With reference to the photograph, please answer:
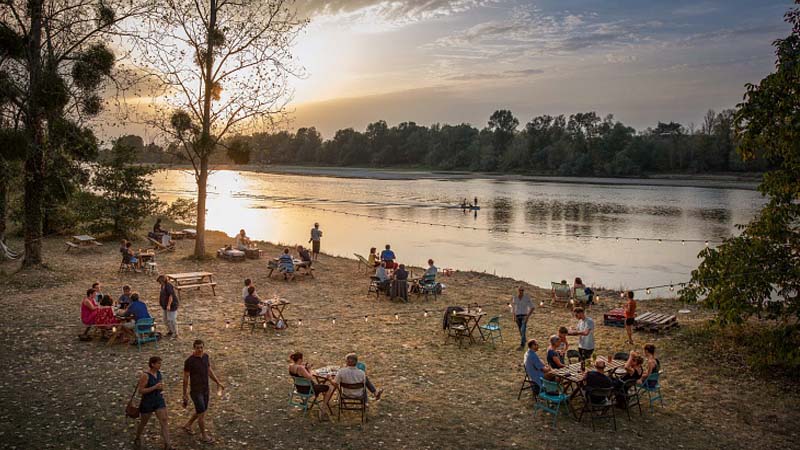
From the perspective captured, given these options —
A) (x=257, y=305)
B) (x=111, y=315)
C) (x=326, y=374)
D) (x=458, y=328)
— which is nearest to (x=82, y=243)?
(x=111, y=315)

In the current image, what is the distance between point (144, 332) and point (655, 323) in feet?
41.5

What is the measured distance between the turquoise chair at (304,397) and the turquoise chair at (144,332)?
4399mm

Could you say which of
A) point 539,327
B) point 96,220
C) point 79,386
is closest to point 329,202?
point 96,220

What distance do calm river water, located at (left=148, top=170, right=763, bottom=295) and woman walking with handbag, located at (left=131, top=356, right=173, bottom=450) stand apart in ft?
65.4

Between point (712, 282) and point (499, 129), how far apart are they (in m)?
153

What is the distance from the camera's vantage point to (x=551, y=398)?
9344 mm

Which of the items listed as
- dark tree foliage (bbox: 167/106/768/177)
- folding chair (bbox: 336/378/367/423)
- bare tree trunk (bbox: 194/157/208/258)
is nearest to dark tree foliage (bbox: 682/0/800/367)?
folding chair (bbox: 336/378/367/423)

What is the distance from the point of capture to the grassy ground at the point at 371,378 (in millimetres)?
8602

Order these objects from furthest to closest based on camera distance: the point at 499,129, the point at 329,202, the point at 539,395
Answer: the point at 499,129
the point at 329,202
the point at 539,395

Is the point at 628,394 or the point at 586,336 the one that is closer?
the point at 628,394

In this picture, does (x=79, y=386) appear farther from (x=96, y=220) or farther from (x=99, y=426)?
(x=96, y=220)

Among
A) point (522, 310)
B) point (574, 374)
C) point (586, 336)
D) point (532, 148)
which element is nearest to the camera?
point (574, 374)

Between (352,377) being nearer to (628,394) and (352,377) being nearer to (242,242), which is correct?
(628,394)

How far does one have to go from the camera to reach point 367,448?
827 cm
